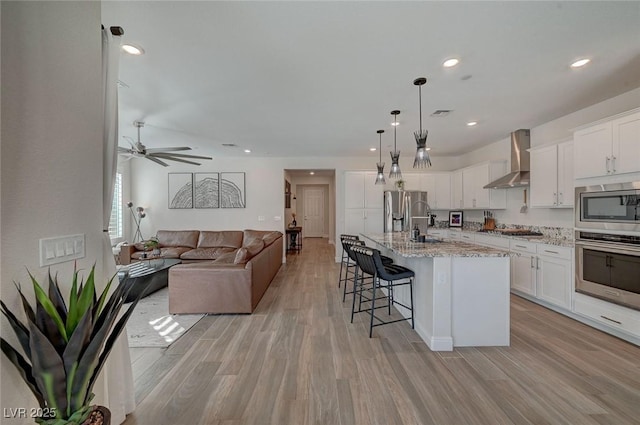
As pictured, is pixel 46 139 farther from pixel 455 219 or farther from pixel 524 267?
pixel 455 219

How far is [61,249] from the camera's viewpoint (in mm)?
1253

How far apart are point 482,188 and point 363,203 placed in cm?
246

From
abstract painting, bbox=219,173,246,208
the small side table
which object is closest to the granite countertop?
the small side table

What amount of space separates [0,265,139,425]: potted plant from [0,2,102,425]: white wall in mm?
118

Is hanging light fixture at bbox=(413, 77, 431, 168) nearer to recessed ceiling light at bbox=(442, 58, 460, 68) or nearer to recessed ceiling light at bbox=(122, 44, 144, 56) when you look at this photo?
recessed ceiling light at bbox=(442, 58, 460, 68)

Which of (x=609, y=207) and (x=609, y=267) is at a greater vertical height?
(x=609, y=207)

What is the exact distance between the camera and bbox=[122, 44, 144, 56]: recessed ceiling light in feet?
6.86

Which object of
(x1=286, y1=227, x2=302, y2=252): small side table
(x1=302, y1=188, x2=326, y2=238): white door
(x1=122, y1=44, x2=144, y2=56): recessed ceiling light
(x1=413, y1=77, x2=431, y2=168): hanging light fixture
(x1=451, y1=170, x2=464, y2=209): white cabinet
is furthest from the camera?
(x1=302, y1=188, x2=326, y2=238): white door

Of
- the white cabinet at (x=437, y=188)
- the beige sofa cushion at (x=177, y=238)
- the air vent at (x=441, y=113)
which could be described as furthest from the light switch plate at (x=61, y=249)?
the white cabinet at (x=437, y=188)

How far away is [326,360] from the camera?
2.29 meters

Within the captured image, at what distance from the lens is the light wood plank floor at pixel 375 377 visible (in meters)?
1.69

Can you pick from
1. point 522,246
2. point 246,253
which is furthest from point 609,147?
point 246,253

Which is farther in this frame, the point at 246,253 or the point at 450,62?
the point at 246,253

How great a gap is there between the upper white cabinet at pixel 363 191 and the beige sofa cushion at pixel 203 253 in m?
2.98
